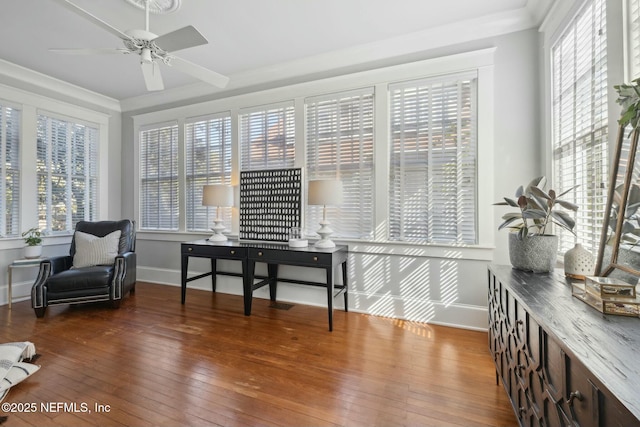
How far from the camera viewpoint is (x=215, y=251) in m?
3.34

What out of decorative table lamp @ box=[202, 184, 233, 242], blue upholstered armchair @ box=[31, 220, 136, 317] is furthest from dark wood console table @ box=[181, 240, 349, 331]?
blue upholstered armchair @ box=[31, 220, 136, 317]

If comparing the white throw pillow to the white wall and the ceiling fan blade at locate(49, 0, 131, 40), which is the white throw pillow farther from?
the ceiling fan blade at locate(49, 0, 131, 40)

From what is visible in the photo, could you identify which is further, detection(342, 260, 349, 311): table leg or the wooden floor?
detection(342, 260, 349, 311): table leg

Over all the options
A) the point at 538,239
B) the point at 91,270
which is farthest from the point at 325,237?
the point at 91,270

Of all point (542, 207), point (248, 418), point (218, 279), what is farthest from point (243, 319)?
point (542, 207)

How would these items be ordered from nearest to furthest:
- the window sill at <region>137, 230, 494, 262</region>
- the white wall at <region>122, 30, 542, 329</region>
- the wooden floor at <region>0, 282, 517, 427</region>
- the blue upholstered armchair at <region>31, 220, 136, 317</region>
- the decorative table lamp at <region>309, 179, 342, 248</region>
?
1. the wooden floor at <region>0, 282, 517, 427</region>
2. the white wall at <region>122, 30, 542, 329</region>
3. the window sill at <region>137, 230, 494, 262</region>
4. the decorative table lamp at <region>309, 179, 342, 248</region>
5. the blue upholstered armchair at <region>31, 220, 136, 317</region>

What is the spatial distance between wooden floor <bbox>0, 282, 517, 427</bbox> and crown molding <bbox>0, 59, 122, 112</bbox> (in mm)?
2935

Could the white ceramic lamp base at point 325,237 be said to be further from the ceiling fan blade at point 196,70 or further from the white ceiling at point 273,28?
the white ceiling at point 273,28

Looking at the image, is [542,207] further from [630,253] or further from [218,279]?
[218,279]

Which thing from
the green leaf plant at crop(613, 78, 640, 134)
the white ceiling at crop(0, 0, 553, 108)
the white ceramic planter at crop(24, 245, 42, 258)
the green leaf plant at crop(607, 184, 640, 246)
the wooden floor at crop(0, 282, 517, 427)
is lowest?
the wooden floor at crop(0, 282, 517, 427)

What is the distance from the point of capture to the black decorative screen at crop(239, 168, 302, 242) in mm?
3461

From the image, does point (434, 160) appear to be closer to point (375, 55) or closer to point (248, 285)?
point (375, 55)

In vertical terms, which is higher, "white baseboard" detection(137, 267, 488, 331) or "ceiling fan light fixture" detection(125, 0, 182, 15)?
"ceiling fan light fixture" detection(125, 0, 182, 15)

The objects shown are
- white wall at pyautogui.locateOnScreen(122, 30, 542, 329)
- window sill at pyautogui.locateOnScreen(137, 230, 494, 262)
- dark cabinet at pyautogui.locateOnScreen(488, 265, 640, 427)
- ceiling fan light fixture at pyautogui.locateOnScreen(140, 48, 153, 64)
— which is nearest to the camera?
dark cabinet at pyautogui.locateOnScreen(488, 265, 640, 427)
